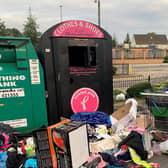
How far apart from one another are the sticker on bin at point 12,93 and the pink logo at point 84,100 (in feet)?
3.09

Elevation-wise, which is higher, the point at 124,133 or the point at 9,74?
the point at 9,74

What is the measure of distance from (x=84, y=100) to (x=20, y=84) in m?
1.24

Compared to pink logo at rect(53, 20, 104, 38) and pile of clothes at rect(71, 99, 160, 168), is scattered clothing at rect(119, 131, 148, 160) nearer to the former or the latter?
pile of clothes at rect(71, 99, 160, 168)

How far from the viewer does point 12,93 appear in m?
2.77

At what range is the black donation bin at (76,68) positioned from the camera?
312 cm

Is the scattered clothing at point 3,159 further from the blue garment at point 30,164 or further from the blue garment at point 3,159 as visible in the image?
the blue garment at point 30,164

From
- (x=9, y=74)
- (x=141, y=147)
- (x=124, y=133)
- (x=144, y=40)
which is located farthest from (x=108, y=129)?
(x=144, y=40)

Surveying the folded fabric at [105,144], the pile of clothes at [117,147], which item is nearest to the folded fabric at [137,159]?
the pile of clothes at [117,147]

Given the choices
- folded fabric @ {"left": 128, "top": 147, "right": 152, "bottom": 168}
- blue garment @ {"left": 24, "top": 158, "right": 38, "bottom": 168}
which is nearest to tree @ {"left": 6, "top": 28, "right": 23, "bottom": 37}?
blue garment @ {"left": 24, "top": 158, "right": 38, "bottom": 168}

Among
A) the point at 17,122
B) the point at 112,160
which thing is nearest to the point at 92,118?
the point at 112,160

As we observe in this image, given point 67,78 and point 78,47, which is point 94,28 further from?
point 67,78

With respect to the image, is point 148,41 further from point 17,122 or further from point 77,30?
point 17,122

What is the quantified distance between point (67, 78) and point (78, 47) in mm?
659

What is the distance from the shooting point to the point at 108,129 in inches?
122
